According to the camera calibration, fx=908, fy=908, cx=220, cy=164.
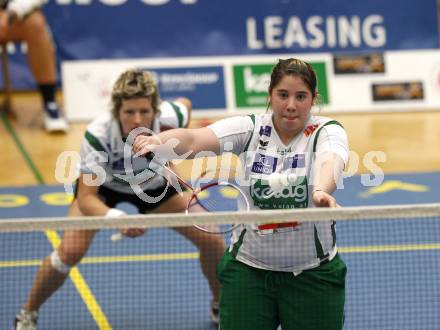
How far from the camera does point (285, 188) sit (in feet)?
13.8

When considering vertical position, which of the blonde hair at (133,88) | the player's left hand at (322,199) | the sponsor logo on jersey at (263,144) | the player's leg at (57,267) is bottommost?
the player's leg at (57,267)

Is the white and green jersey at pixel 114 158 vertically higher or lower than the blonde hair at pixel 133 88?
lower

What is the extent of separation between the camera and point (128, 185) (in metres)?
5.92

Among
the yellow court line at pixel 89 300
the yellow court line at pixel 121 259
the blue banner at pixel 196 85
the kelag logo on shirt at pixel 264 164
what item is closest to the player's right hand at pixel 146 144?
the kelag logo on shirt at pixel 264 164

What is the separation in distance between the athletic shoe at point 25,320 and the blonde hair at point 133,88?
145cm

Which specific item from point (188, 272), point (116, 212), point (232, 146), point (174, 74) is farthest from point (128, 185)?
point (174, 74)

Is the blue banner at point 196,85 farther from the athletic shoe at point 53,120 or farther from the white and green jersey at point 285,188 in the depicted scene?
the white and green jersey at point 285,188

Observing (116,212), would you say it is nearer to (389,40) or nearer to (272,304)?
(272,304)

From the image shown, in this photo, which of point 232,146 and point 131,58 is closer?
point 232,146

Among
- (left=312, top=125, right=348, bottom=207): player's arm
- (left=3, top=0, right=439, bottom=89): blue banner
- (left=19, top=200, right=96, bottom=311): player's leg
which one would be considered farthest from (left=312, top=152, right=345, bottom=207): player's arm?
(left=3, top=0, right=439, bottom=89): blue banner

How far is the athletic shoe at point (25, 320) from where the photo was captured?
19.0ft

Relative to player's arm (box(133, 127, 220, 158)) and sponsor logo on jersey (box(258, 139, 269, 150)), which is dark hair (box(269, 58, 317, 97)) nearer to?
sponsor logo on jersey (box(258, 139, 269, 150))

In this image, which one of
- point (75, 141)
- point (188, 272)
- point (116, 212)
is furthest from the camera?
point (75, 141)

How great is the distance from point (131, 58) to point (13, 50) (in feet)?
4.88
